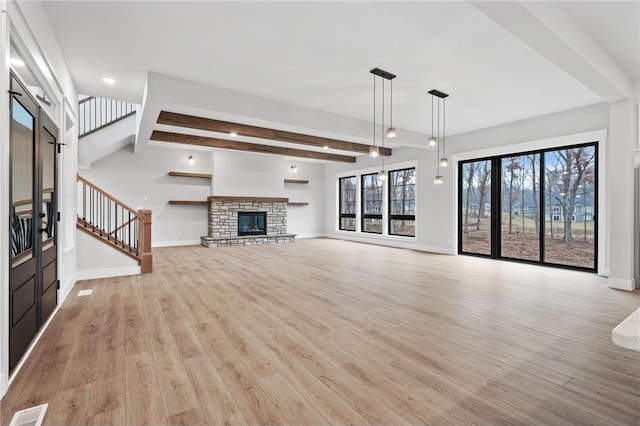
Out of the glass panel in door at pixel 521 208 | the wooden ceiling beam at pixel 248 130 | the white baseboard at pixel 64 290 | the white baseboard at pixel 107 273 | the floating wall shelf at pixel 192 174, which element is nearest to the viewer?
the white baseboard at pixel 64 290

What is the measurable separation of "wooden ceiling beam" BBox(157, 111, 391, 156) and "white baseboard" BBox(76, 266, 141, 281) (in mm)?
2536

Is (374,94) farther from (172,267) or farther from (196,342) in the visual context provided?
(172,267)

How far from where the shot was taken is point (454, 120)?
6086 millimetres

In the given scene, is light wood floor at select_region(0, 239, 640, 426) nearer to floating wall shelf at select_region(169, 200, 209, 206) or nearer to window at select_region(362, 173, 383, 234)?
floating wall shelf at select_region(169, 200, 209, 206)

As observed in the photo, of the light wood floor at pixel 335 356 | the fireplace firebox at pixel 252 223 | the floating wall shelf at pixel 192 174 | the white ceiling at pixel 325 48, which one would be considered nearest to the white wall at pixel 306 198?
the fireplace firebox at pixel 252 223

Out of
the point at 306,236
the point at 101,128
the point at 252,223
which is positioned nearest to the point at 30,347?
the point at 101,128

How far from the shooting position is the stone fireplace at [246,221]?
9211 millimetres

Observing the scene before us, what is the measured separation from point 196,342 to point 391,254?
5650mm

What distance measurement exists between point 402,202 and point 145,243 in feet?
21.3

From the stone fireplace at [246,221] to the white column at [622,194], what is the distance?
7.69 m

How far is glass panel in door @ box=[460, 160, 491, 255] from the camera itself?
6.83 metres

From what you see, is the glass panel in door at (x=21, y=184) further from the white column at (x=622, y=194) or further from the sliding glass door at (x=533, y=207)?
the sliding glass door at (x=533, y=207)

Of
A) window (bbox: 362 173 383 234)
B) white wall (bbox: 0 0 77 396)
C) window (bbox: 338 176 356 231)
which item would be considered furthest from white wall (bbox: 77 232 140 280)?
window (bbox: 338 176 356 231)

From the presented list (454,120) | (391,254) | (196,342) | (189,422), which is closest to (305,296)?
(196,342)
